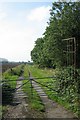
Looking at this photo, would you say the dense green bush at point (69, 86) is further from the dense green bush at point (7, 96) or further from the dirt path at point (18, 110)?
the dense green bush at point (7, 96)

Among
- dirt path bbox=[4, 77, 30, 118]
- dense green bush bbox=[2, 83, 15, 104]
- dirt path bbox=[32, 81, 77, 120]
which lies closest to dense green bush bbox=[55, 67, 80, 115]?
dirt path bbox=[32, 81, 77, 120]

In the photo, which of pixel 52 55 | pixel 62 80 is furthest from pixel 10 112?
pixel 52 55

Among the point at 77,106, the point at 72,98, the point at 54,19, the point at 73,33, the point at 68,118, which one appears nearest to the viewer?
the point at 68,118

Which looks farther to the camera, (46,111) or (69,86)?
(69,86)

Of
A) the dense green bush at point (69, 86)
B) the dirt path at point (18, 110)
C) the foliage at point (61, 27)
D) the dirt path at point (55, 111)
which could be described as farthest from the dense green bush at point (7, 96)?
the foliage at point (61, 27)

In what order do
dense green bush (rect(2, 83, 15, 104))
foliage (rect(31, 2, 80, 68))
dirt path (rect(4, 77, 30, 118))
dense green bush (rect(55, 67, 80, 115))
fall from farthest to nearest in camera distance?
foliage (rect(31, 2, 80, 68)) → dense green bush (rect(2, 83, 15, 104)) → dense green bush (rect(55, 67, 80, 115)) → dirt path (rect(4, 77, 30, 118))

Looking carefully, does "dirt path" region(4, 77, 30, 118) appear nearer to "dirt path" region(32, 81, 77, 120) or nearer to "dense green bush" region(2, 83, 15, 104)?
"dense green bush" region(2, 83, 15, 104)

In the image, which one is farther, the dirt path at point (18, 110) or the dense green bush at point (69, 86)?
the dense green bush at point (69, 86)

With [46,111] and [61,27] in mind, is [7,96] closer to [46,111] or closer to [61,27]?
[46,111]

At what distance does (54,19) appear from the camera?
3353 centimetres

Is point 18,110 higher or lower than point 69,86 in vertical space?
lower

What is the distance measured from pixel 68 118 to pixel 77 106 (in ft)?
3.91

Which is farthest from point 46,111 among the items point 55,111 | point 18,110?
point 18,110

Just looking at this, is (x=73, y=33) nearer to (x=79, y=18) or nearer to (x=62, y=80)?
(x=79, y=18)
